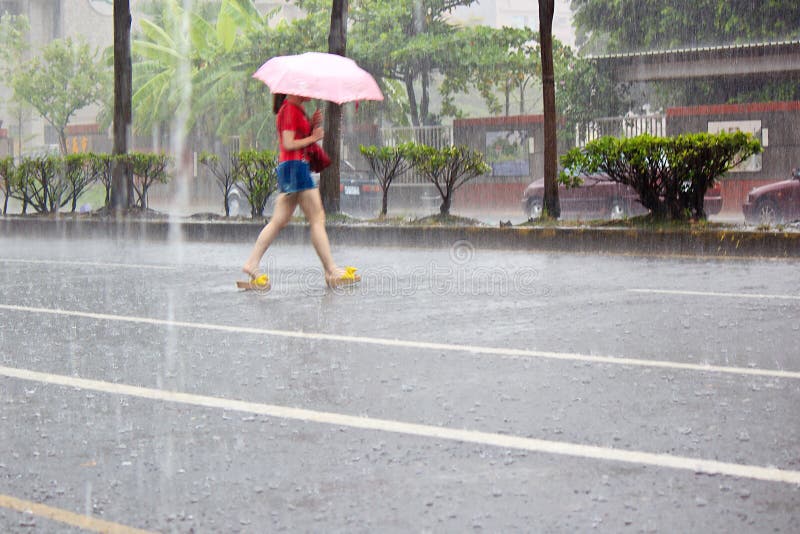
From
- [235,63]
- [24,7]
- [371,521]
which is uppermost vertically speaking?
[24,7]

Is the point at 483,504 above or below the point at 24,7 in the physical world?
below

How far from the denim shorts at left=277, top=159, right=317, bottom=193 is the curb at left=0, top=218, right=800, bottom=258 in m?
5.04

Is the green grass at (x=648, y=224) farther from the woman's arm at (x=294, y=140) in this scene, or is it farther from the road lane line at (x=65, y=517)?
the road lane line at (x=65, y=517)

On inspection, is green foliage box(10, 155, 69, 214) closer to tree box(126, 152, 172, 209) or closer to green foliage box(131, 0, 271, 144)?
tree box(126, 152, 172, 209)

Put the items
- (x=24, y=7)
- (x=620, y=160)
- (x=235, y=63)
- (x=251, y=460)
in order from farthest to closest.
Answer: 1. (x=24, y=7)
2. (x=235, y=63)
3. (x=620, y=160)
4. (x=251, y=460)

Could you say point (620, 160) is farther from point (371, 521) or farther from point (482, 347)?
point (371, 521)

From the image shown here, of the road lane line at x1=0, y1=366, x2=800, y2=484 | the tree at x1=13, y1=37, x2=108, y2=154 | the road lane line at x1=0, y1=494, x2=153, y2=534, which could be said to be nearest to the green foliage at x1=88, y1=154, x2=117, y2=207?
the road lane line at x1=0, y1=366, x2=800, y2=484

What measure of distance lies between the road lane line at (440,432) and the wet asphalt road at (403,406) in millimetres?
21

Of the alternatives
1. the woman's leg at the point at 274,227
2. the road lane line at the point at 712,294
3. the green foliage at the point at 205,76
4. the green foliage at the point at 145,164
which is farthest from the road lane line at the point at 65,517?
the green foliage at the point at 205,76

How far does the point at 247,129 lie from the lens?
1678 inches

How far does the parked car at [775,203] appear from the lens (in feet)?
72.6

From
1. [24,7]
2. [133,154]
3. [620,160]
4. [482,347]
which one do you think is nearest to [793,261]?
[620,160]

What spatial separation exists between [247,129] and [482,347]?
36.3m

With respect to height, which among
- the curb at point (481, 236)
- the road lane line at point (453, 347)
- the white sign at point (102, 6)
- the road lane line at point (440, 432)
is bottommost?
the road lane line at point (440, 432)
